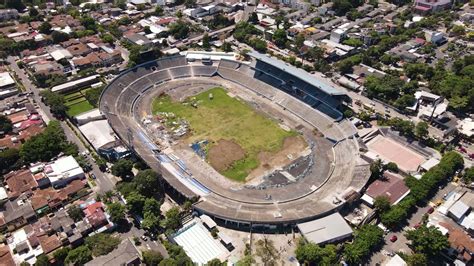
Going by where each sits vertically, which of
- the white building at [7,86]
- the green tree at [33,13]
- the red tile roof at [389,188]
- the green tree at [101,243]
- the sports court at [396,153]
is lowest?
the sports court at [396,153]

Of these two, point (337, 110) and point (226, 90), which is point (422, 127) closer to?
point (337, 110)

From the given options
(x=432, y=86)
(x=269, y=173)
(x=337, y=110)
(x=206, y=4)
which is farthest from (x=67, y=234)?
(x=206, y=4)

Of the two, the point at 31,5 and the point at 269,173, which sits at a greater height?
the point at 31,5

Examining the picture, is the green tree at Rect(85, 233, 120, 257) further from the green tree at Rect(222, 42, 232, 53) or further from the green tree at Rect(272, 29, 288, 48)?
the green tree at Rect(272, 29, 288, 48)

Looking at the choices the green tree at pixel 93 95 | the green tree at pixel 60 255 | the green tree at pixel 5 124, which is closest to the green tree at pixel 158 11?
the green tree at pixel 93 95

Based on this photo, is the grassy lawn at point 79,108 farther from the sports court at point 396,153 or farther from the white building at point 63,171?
the sports court at point 396,153

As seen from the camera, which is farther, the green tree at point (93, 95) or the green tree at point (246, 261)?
the green tree at point (93, 95)

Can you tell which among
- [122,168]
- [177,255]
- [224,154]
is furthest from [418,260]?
[122,168]
